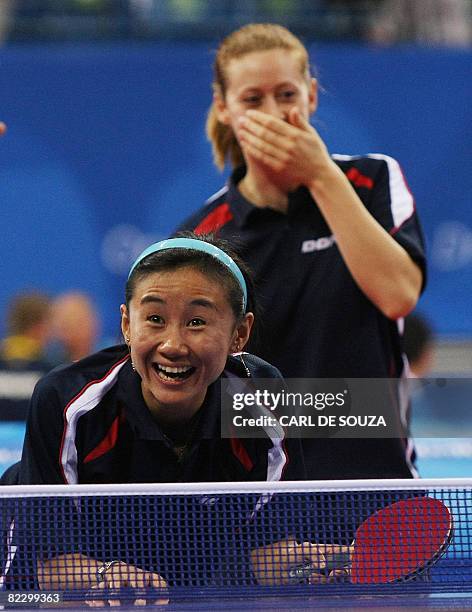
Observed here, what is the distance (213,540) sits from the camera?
1803mm

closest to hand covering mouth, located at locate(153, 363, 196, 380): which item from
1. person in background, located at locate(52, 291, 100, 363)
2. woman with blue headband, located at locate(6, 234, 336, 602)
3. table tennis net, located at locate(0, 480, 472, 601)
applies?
woman with blue headband, located at locate(6, 234, 336, 602)

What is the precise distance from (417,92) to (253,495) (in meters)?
4.36

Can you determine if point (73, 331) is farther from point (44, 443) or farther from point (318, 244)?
point (44, 443)

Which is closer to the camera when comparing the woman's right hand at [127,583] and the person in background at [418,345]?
the woman's right hand at [127,583]

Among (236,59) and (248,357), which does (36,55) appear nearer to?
(236,59)

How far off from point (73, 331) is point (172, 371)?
3418 mm

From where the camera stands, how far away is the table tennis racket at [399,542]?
Answer: 5.83 ft

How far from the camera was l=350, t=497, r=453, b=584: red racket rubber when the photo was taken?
1785 millimetres

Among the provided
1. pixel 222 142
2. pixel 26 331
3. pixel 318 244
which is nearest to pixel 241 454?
pixel 318 244

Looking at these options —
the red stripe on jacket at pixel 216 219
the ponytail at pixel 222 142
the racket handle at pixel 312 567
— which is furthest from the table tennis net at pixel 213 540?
the ponytail at pixel 222 142

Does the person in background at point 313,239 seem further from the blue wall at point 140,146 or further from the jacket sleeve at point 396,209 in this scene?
the blue wall at point 140,146

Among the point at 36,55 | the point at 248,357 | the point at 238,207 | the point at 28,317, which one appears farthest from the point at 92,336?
the point at 248,357

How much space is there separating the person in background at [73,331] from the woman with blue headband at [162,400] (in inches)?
123

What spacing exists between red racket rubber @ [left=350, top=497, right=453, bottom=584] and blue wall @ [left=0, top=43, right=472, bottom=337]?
4.04 m
